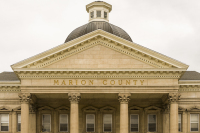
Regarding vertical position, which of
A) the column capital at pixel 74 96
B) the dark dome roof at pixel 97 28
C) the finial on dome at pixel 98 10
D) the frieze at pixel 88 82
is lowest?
the column capital at pixel 74 96

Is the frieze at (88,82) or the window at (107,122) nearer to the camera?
the frieze at (88,82)

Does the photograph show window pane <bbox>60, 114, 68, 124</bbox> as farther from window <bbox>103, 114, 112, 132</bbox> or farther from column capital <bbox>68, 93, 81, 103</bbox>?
column capital <bbox>68, 93, 81, 103</bbox>

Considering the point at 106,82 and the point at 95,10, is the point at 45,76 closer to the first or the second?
the point at 106,82

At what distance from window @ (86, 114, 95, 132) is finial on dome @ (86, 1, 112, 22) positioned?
16.2 meters

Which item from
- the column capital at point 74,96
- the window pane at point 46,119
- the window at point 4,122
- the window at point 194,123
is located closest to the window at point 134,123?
the window at point 194,123

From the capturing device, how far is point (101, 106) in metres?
49.4

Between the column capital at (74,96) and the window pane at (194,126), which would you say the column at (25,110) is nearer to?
the column capital at (74,96)

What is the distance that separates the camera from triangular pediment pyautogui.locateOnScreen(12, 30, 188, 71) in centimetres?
4322

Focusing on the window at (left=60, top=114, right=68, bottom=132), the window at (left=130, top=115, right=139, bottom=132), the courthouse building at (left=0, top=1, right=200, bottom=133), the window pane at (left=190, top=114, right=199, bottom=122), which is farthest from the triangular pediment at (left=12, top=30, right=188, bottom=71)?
the window pane at (left=190, top=114, right=199, bottom=122)

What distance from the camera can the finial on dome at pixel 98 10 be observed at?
198 ft

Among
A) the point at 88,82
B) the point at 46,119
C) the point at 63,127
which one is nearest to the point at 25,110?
the point at 46,119

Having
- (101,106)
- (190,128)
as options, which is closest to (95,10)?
(101,106)

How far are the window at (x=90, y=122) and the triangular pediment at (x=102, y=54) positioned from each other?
26.0 ft

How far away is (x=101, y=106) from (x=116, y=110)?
1.73m
